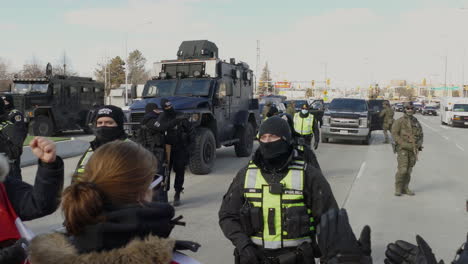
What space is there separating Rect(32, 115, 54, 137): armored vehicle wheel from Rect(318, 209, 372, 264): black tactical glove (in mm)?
18315

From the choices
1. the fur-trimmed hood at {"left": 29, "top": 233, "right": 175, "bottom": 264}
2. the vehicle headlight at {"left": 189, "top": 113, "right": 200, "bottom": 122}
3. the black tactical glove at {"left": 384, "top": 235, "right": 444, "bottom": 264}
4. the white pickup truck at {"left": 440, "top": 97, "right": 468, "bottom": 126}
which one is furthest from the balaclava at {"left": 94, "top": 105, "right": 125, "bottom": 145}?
the white pickup truck at {"left": 440, "top": 97, "right": 468, "bottom": 126}

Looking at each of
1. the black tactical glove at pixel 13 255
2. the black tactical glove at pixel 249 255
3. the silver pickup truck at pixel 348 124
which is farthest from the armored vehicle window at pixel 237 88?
the black tactical glove at pixel 13 255

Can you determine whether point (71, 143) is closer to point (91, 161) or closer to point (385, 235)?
point (385, 235)

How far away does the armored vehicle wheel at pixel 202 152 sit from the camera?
9922 millimetres

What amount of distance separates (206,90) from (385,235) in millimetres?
6319

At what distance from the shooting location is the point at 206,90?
11.0m

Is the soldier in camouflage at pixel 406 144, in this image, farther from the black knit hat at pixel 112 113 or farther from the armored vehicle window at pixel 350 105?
the armored vehicle window at pixel 350 105

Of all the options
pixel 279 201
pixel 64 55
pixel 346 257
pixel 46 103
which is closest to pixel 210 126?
pixel 279 201

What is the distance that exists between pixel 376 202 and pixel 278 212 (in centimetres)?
541

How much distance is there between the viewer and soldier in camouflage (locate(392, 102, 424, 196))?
27.0 feet

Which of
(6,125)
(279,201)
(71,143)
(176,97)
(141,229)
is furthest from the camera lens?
(71,143)

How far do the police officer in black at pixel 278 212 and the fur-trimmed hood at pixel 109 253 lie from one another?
4.74ft

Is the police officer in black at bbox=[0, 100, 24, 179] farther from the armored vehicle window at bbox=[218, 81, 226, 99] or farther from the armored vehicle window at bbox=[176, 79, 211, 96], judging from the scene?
the armored vehicle window at bbox=[218, 81, 226, 99]

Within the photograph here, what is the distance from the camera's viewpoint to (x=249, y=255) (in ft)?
9.02
